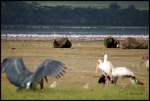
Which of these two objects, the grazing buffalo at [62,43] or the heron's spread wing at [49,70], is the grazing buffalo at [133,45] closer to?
the grazing buffalo at [62,43]

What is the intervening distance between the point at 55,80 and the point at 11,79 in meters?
3.38

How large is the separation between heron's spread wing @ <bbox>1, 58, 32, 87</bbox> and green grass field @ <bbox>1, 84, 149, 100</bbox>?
0.97 ft

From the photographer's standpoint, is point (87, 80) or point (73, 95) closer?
point (73, 95)

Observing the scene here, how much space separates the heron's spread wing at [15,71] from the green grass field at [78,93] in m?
0.29

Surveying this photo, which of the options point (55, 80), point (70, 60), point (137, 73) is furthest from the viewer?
point (70, 60)

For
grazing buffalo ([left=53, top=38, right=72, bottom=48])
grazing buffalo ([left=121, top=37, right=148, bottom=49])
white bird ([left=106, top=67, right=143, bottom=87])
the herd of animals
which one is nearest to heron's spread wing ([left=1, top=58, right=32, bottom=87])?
the herd of animals

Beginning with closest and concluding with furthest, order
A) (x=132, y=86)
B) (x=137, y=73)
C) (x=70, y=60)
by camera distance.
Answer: (x=132, y=86)
(x=137, y=73)
(x=70, y=60)

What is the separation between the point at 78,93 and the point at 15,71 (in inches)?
64.9

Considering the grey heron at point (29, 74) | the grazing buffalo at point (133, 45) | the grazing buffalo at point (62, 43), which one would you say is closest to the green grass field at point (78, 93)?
the grey heron at point (29, 74)

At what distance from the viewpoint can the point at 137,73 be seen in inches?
775

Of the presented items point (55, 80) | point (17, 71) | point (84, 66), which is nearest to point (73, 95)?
point (17, 71)

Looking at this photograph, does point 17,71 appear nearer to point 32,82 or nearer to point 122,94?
point 32,82

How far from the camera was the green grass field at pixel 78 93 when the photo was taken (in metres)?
13.6

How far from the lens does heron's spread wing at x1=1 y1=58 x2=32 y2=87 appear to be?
14.1 meters
